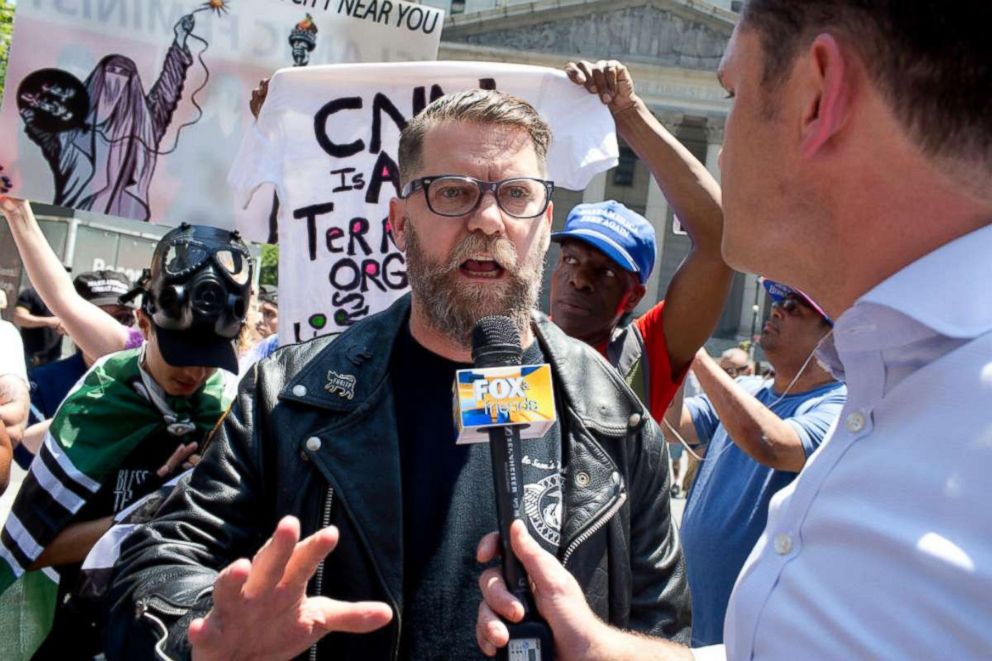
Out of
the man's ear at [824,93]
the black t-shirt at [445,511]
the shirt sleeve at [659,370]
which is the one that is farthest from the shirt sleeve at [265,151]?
the man's ear at [824,93]

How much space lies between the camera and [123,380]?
10.4 ft

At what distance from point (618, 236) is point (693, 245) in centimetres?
38

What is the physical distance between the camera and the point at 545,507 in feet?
6.78

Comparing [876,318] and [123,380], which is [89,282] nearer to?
[123,380]

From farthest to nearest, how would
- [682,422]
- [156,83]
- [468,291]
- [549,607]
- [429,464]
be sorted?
[682,422] < [156,83] < [468,291] < [429,464] < [549,607]

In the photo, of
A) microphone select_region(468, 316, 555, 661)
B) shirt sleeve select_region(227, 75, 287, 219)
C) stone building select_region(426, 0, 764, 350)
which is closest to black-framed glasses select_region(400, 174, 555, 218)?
microphone select_region(468, 316, 555, 661)

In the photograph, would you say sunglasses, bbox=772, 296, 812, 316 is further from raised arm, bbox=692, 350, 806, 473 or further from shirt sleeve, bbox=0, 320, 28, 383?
shirt sleeve, bbox=0, 320, 28, 383

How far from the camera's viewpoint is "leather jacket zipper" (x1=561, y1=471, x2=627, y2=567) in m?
2.04

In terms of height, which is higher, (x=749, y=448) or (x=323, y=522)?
(x=323, y=522)

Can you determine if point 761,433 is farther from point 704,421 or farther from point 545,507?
point 545,507

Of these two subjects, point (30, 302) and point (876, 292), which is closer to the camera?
point (876, 292)

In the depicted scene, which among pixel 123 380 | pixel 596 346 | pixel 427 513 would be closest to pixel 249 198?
pixel 123 380

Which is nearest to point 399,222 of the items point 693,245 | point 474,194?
point 474,194

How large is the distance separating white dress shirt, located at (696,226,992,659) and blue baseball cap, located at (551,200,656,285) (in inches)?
86.1
